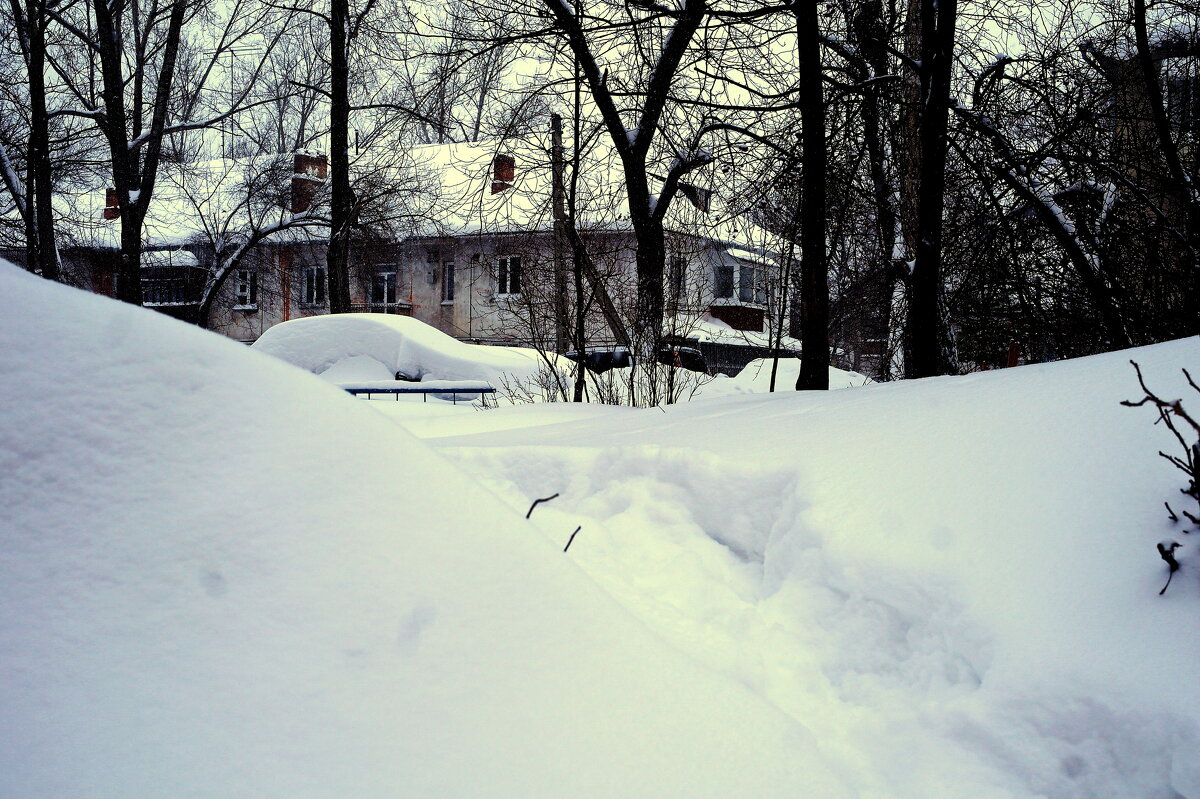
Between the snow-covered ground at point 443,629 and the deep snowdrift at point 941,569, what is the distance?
1 cm

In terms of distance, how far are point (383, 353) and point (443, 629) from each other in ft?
33.6

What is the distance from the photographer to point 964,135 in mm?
8320

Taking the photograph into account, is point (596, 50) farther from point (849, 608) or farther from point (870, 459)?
point (849, 608)

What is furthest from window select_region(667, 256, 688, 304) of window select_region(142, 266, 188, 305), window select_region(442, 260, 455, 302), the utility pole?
window select_region(142, 266, 188, 305)

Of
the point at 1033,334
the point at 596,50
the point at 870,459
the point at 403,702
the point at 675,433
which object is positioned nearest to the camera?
the point at 403,702

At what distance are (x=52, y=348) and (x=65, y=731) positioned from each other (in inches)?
25.9

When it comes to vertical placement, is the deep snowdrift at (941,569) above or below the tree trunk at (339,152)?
below

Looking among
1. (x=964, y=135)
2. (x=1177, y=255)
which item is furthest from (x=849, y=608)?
(x=964, y=135)

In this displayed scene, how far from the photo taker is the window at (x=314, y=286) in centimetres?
2858

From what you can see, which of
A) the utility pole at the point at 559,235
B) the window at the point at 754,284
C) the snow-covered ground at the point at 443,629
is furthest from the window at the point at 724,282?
the snow-covered ground at the point at 443,629

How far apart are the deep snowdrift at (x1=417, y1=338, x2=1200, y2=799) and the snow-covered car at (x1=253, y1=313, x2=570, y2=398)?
686 cm

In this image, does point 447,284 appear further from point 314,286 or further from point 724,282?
point 724,282

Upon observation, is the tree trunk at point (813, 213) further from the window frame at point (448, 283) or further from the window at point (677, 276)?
the window frame at point (448, 283)

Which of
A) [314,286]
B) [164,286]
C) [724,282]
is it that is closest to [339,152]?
[724,282]
